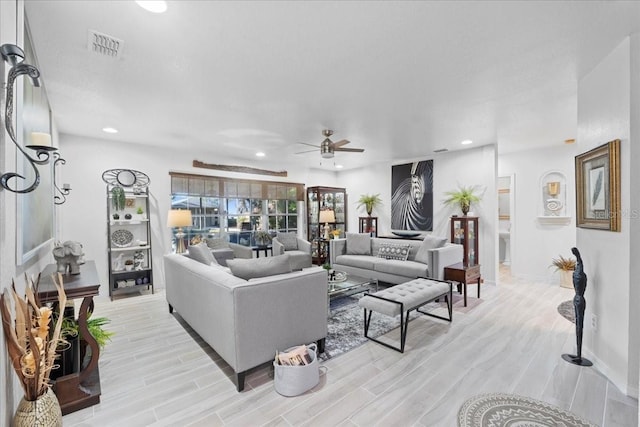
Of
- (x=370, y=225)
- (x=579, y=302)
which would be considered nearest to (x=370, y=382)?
(x=579, y=302)

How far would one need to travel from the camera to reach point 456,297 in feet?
14.1

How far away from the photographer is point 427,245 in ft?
15.4

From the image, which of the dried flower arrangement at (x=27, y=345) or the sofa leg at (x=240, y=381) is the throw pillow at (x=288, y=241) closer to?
the sofa leg at (x=240, y=381)

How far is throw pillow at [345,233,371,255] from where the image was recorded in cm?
555

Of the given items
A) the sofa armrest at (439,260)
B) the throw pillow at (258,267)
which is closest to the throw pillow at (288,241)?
the sofa armrest at (439,260)

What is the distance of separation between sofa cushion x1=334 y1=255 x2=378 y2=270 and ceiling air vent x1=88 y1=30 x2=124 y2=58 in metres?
4.22

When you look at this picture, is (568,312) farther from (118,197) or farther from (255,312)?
(118,197)

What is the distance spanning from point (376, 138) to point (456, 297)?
2.75 metres

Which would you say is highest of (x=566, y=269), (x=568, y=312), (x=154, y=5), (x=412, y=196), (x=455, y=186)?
(x=154, y=5)

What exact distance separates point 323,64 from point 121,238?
14.0 feet

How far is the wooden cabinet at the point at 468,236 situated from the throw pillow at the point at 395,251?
0.96 m

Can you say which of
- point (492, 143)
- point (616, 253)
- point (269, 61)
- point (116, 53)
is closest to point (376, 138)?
point (492, 143)

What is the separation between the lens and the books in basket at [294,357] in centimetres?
212

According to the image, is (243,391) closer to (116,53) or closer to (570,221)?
(116,53)
